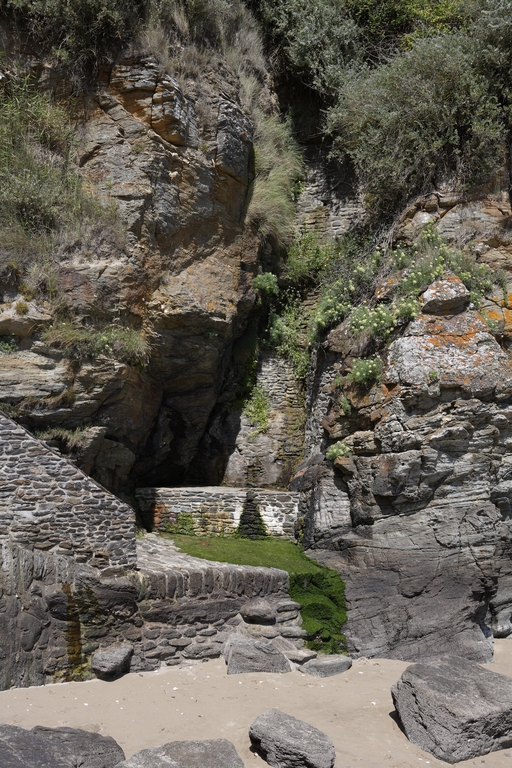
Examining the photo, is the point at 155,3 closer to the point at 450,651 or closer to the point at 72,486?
the point at 72,486

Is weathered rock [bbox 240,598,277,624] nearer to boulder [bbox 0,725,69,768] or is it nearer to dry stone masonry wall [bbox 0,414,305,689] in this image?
dry stone masonry wall [bbox 0,414,305,689]

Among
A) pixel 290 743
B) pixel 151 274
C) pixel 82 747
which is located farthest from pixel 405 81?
pixel 82 747

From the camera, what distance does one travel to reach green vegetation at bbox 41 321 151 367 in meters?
10.2

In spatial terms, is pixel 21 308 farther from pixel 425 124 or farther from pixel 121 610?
pixel 425 124

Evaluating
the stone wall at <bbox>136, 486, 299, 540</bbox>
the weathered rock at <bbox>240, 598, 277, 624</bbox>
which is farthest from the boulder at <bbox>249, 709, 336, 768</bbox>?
the stone wall at <bbox>136, 486, 299, 540</bbox>

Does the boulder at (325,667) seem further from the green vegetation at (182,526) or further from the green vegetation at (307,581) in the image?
the green vegetation at (182,526)

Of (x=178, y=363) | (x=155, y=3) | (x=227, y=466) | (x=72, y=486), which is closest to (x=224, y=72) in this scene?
(x=155, y=3)

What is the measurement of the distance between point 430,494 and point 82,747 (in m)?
6.18

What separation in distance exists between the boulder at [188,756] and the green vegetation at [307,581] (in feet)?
11.8

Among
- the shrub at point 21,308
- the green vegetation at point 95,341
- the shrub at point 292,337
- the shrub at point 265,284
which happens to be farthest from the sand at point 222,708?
the shrub at point 265,284

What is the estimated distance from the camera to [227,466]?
43.2 ft

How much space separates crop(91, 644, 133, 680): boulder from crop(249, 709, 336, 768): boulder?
2.27 metres

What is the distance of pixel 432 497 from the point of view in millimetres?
9938

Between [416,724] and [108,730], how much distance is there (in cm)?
302
